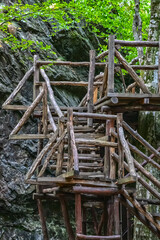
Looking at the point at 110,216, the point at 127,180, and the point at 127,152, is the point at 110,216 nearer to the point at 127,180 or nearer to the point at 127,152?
the point at 127,180

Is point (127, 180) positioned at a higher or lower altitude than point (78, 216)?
higher

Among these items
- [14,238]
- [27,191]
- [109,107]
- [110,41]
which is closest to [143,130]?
[109,107]

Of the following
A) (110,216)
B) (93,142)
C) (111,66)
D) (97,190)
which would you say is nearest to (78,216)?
(97,190)

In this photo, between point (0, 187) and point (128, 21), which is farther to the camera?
point (128, 21)

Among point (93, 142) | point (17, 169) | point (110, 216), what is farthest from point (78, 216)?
point (17, 169)

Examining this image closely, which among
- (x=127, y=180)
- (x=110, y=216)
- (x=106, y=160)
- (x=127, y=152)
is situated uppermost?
(x=127, y=152)

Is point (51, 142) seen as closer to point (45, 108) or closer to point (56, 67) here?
point (45, 108)

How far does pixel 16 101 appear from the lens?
14.6 meters

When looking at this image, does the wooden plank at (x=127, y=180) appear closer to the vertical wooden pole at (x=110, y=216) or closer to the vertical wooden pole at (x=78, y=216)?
the vertical wooden pole at (x=78, y=216)

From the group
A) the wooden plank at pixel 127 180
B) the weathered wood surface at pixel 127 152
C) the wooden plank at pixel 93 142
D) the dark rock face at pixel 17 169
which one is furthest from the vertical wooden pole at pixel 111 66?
the dark rock face at pixel 17 169

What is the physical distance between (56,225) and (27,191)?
1730mm

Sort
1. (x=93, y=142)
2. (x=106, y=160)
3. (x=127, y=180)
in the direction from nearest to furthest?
(x=127, y=180)
(x=93, y=142)
(x=106, y=160)

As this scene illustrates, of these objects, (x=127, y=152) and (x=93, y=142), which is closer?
(x=127, y=152)

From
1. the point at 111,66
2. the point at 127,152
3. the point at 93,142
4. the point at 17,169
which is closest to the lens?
the point at 127,152
